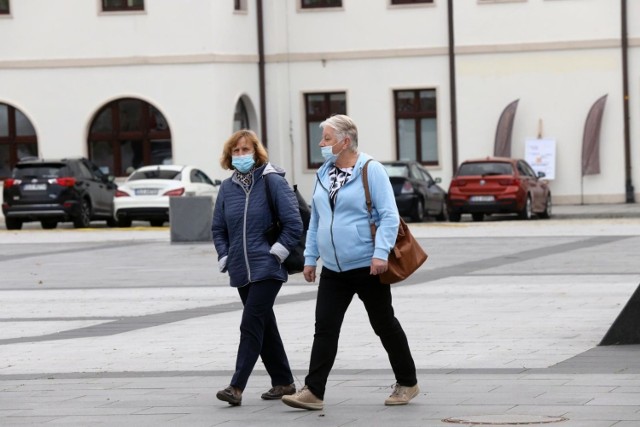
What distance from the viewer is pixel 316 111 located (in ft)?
139

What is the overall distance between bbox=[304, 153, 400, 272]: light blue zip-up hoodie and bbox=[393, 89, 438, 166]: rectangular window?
32.0 m

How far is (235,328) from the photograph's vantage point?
1466 centimetres

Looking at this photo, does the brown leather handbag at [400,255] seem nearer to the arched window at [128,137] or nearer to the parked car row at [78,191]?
the parked car row at [78,191]

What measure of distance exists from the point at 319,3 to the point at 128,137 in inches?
229

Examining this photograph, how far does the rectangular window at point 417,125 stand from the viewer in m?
41.7

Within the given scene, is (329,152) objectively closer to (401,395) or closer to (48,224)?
(401,395)

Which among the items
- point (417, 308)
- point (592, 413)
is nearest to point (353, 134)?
point (592, 413)

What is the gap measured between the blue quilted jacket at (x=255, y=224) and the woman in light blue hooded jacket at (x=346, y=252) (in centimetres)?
34

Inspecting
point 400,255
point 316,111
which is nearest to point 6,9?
point 316,111

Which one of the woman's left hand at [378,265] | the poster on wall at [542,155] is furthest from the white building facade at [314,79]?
the woman's left hand at [378,265]

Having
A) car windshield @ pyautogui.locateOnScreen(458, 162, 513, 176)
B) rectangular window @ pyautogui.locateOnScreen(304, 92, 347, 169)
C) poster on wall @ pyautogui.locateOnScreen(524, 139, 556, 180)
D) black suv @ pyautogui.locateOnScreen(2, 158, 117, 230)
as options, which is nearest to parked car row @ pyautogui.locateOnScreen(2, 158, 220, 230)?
black suv @ pyautogui.locateOnScreen(2, 158, 117, 230)

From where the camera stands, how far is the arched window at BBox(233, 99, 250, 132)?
136ft

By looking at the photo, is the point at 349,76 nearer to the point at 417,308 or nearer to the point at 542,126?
the point at 542,126

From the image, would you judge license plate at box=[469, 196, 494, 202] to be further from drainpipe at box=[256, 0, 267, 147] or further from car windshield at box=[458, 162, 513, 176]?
drainpipe at box=[256, 0, 267, 147]
